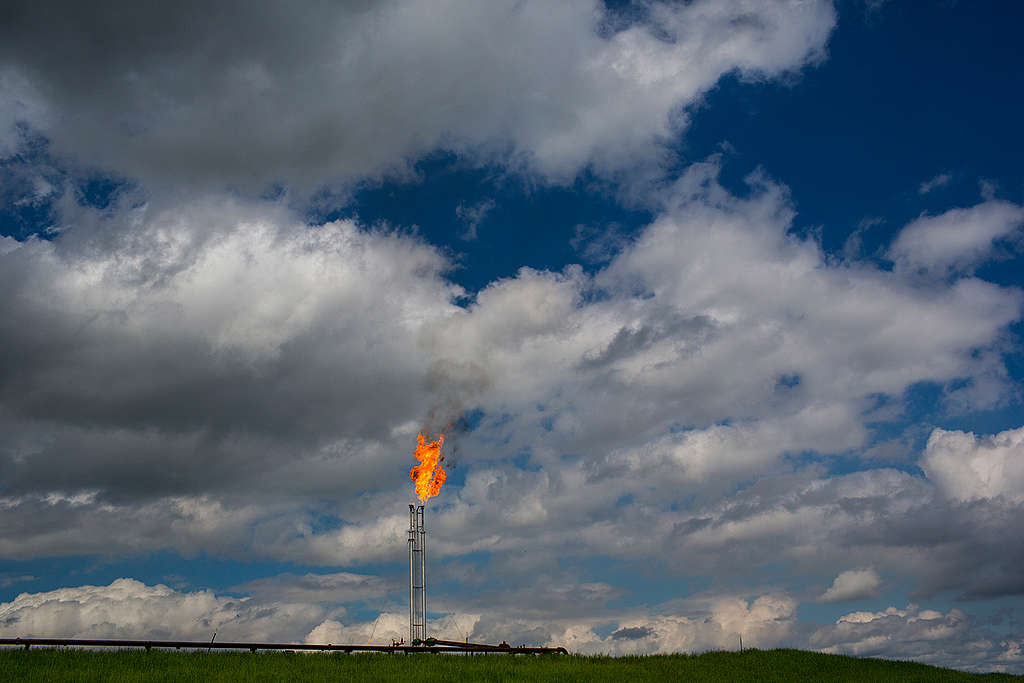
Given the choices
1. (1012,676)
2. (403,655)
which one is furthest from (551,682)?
(1012,676)

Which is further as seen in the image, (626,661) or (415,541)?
(415,541)

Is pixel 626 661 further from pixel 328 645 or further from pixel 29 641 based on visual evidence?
pixel 29 641

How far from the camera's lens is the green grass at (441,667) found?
1476 inches

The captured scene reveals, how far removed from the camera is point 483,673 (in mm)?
42312

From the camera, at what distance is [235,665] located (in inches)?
1585

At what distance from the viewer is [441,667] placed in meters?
43.0

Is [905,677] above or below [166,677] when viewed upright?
below

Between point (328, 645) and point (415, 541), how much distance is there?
39.8 feet

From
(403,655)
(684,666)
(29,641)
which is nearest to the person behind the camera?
(29,641)

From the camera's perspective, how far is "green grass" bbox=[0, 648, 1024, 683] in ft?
123

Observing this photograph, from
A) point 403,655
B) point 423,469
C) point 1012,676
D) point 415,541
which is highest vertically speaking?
point 423,469

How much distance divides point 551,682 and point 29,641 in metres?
24.9

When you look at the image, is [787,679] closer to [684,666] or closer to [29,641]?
[684,666]

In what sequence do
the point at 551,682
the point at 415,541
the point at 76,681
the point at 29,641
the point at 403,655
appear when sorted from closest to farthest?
the point at 76,681, the point at 29,641, the point at 551,682, the point at 403,655, the point at 415,541
